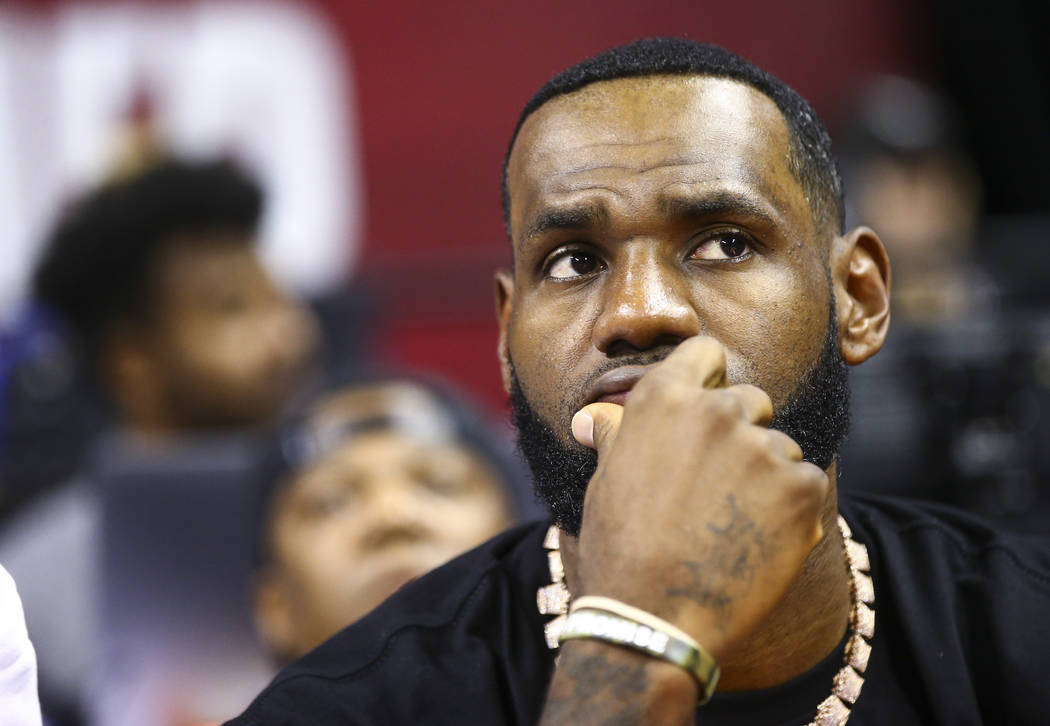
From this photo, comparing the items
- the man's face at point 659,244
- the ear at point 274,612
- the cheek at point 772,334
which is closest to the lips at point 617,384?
the man's face at point 659,244

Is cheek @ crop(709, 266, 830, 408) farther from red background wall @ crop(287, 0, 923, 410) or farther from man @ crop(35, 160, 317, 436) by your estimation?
red background wall @ crop(287, 0, 923, 410)

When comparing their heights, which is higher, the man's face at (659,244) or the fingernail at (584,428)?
the man's face at (659,244)

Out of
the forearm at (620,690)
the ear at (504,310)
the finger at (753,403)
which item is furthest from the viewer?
the ear at (504,310)

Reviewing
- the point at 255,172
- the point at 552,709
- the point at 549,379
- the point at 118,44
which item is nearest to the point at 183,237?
the point at 255,172

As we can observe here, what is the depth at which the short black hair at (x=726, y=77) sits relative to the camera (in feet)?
6.48

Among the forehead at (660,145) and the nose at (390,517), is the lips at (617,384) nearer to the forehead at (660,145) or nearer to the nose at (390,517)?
the forehead at (660,145)

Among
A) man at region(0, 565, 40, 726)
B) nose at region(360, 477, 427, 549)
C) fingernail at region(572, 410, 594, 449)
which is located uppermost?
fingernail at region(572, 410, 594, 449)

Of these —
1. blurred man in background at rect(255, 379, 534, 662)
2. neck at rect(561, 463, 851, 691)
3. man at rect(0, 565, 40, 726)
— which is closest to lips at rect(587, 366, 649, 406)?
neck at rect(561, 463, 851, 691)

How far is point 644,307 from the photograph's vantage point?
5.85 feet

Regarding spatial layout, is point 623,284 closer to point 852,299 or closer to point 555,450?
point 555,450

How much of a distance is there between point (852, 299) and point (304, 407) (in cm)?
181

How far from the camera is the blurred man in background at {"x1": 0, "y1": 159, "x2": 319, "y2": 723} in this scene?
15.9 ft

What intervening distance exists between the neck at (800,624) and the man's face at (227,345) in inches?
118

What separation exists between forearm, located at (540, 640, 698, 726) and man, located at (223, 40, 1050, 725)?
0.18 metres
